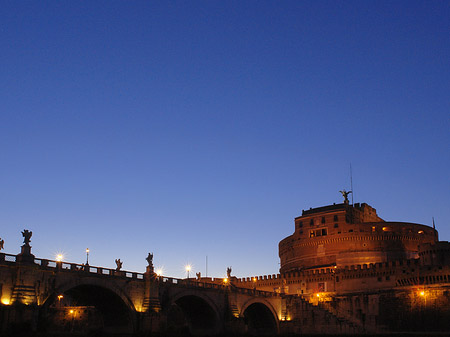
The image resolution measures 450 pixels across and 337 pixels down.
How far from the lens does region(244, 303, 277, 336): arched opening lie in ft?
249

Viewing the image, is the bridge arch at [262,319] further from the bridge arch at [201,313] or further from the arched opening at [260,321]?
the bridge arch at [201,313]

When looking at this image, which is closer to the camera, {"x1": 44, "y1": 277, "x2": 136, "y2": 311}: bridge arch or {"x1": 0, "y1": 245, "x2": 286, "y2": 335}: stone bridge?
{"x1": 0, "y1": 245, "x2": 286, "y2": 335}: stone bridge

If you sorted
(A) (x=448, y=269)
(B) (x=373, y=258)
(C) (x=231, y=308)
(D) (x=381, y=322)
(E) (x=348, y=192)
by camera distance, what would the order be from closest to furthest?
(C) (x=231, y=308) < (A) (x=448, y=269) < (D) (x=381, y=322) < (B) (x=373, y=258) < (E) (x=348, y=192)

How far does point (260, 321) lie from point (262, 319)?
1.43 ft

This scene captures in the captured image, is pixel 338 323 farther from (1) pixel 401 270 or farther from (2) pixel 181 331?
(2) pixel 181 331

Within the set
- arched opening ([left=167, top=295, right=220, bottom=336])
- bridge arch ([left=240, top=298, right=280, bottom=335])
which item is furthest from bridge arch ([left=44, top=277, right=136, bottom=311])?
bridge arch ([left=240, top=298, right=280, bottom=335])

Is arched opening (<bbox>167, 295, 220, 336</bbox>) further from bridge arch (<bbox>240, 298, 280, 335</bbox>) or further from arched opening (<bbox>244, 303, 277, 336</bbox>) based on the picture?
arched opening (<bbox>244, 303, 277, 336</bbox>)

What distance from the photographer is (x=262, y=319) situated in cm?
7706

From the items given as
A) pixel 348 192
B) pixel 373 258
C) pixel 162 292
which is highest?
pixel 348 192

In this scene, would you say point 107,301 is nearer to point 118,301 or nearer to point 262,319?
point 118,301

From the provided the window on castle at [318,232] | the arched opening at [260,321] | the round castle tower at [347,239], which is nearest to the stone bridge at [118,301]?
the arched opening at [260,321]

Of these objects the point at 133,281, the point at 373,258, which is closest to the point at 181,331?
the point at 133,281

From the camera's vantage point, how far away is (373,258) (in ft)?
308

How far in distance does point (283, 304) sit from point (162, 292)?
1149 inches
